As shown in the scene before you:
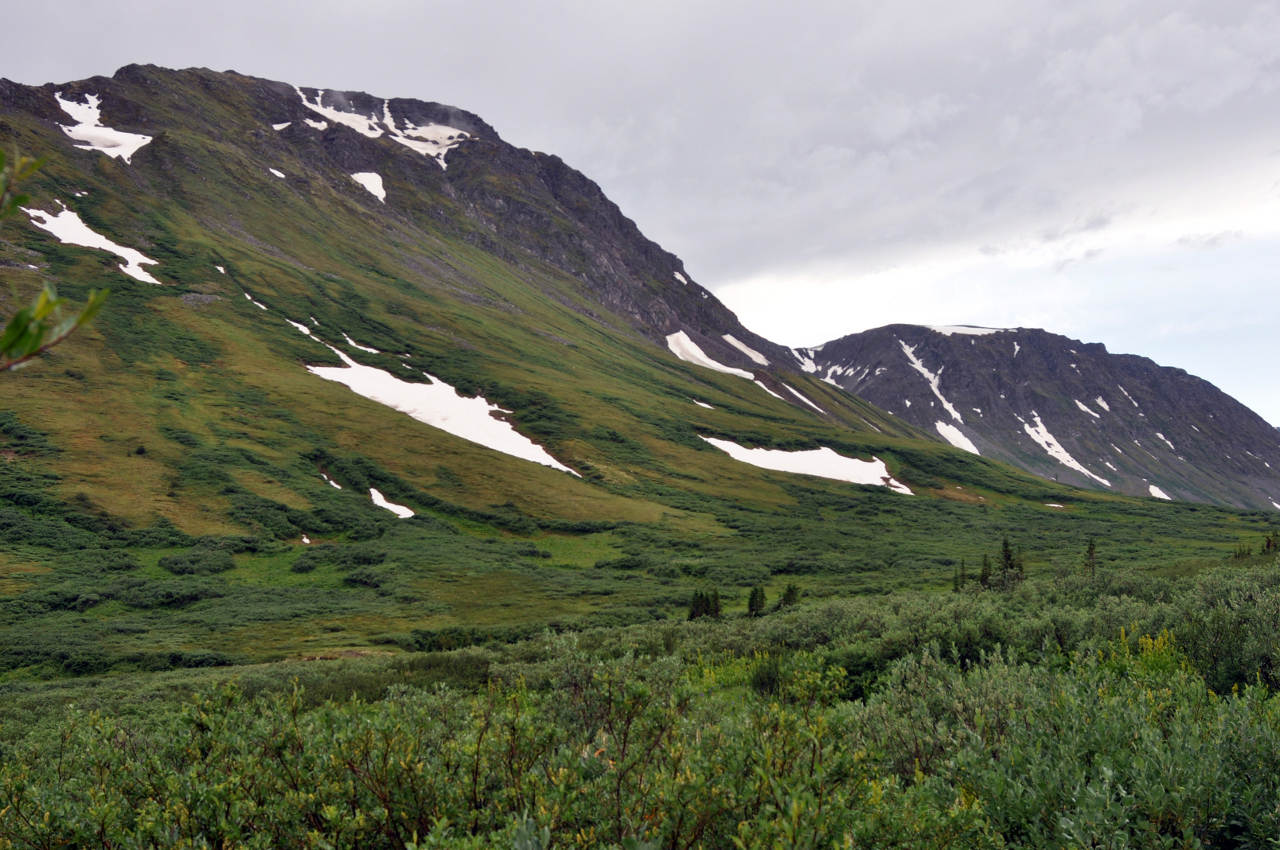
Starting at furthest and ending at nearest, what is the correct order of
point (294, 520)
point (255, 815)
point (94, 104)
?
point (94, 104) < point (294, 520) < point (255, 815)

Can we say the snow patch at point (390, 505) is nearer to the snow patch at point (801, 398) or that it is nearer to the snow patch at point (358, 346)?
the snow patch at point (358, 346)

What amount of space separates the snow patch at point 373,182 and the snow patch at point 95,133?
52.5 meters

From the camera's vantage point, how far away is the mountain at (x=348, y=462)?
1448 inches

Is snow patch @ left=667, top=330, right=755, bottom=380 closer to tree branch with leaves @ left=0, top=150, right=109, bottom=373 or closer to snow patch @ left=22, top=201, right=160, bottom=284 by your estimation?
snow patch @ left=22, top=201, right=160, bottom=284

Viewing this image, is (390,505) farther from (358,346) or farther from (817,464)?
(817,464)

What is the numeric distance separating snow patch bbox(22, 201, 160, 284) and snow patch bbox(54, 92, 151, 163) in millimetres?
34640

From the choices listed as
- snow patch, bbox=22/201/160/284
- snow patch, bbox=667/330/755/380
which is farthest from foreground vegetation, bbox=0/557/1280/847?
snow patch, bbox=667/330/755/380

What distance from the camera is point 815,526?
2739 inches

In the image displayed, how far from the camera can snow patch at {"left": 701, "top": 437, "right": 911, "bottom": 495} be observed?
315ft

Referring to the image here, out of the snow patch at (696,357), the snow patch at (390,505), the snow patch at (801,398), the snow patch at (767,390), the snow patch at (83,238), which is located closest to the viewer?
the snow patch at (390,505)

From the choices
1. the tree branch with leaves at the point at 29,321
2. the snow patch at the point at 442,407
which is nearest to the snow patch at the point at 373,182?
the snow patch at the point at 442,407

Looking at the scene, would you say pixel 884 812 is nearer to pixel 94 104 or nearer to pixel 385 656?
pixel 385 656

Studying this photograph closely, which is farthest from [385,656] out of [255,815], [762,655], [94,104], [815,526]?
[94,104]

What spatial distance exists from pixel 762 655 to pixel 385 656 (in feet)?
56.5
